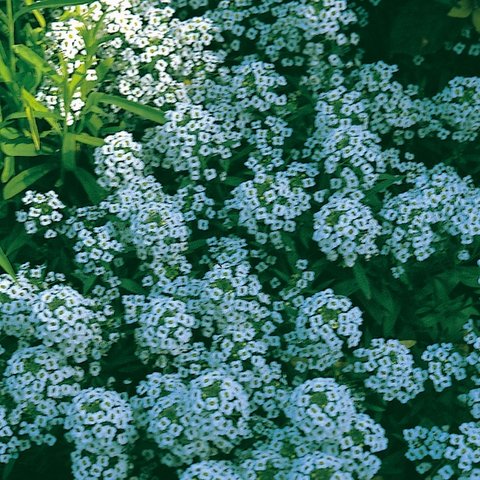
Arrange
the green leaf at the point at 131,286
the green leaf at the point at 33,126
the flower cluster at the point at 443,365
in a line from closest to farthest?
the flower cluster at the point at 443,365 < the green leaf at the point at 131,286 < the green leaf at the point at 33,126

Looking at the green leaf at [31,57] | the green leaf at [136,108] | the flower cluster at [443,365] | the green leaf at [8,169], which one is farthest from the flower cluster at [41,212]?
the flower cluster at [443,365]

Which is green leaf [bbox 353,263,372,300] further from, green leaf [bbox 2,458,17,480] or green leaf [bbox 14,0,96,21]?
green leaf [bbox 14,0,96,21]

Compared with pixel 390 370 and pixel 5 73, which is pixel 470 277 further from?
pixel 5 73

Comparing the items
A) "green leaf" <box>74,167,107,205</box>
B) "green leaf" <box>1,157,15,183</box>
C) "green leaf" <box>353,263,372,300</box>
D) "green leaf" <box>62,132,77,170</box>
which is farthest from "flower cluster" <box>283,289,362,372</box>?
"green leaf" <box>1,157,15,183</box>

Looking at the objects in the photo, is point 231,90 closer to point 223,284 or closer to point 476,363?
point 223,284

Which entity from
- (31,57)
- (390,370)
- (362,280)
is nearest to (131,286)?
(362,280)

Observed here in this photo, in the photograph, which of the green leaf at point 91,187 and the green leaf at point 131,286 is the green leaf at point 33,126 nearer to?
the green leaf at point 91,187

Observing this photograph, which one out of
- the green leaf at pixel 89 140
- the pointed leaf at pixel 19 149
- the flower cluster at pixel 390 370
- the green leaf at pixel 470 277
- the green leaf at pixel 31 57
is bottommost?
the flower cluster at pixel 390 370
